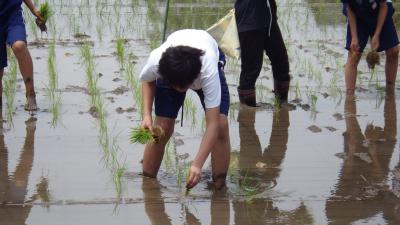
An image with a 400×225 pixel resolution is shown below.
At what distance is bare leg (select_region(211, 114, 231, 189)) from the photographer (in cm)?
456

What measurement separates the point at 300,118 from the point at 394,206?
200 centimetres

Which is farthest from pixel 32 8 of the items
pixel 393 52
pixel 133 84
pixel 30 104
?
pixel 393 52

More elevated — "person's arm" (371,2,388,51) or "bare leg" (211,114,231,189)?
"person's arm" (371,2,388,51)

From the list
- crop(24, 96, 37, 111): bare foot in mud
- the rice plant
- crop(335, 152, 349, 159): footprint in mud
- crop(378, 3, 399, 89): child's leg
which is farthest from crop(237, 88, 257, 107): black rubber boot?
crop(24, 96, 37, 111): bare foot in mud

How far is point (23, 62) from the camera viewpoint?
626 cm

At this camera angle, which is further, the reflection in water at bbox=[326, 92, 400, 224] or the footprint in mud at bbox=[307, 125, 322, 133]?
the footprint in mud at bbox=[307, 125, 322, 133]

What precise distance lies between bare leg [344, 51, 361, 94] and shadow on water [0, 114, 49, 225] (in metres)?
2.67

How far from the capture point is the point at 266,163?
520 centimetres

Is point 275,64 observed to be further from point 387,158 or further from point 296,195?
point 296,195

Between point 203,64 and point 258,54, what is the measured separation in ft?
7.70

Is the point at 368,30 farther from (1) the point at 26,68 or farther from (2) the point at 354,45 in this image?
(1) the point at 26,68

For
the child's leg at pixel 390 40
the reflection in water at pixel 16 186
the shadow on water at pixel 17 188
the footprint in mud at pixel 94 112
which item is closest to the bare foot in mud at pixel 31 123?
the reflection in water at pixel 16 186

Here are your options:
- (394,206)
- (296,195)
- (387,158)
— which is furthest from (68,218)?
(387,158)

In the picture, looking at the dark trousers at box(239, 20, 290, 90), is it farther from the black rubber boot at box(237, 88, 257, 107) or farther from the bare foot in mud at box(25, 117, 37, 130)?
the bare foot in mud at box(25, 117, 37, 130)
